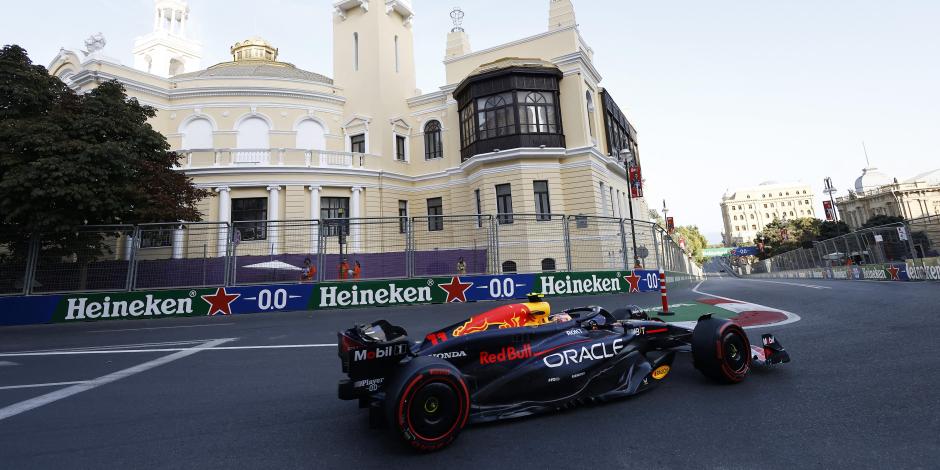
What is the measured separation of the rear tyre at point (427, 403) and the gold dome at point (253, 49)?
44509 mm

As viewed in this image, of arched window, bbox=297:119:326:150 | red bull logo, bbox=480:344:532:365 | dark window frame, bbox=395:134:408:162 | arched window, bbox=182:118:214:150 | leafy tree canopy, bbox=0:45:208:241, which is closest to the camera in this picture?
red bull logo, bbox=480:344:532:365

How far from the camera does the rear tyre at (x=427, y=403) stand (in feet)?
8.96

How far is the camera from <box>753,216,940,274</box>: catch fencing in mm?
15734

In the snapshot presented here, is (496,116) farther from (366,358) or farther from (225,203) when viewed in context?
(366,358)

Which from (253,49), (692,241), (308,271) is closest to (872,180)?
(692,241)

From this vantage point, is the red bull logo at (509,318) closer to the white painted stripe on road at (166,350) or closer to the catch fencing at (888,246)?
the white painted stripe on road at (166,350)

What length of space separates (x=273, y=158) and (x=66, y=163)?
12401mm

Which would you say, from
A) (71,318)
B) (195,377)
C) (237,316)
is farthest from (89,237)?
(195,377)

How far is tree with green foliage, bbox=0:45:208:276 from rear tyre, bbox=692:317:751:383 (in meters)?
14.9

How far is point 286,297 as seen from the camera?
11.5 m

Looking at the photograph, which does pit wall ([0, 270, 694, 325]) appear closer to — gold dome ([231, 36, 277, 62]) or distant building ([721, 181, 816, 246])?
gold dome ([231, 36, 277, 62])

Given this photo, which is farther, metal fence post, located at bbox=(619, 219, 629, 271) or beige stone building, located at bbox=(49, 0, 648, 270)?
beige stone building, located at bbox=(49, 0, 648, 270)

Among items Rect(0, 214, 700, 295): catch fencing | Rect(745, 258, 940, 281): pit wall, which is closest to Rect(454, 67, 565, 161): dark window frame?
Rect(0, 214, 700, 295): catch fencing

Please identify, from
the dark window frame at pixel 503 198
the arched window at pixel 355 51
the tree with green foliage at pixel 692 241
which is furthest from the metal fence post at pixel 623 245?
the tree with green foliage at pixel 692 241
